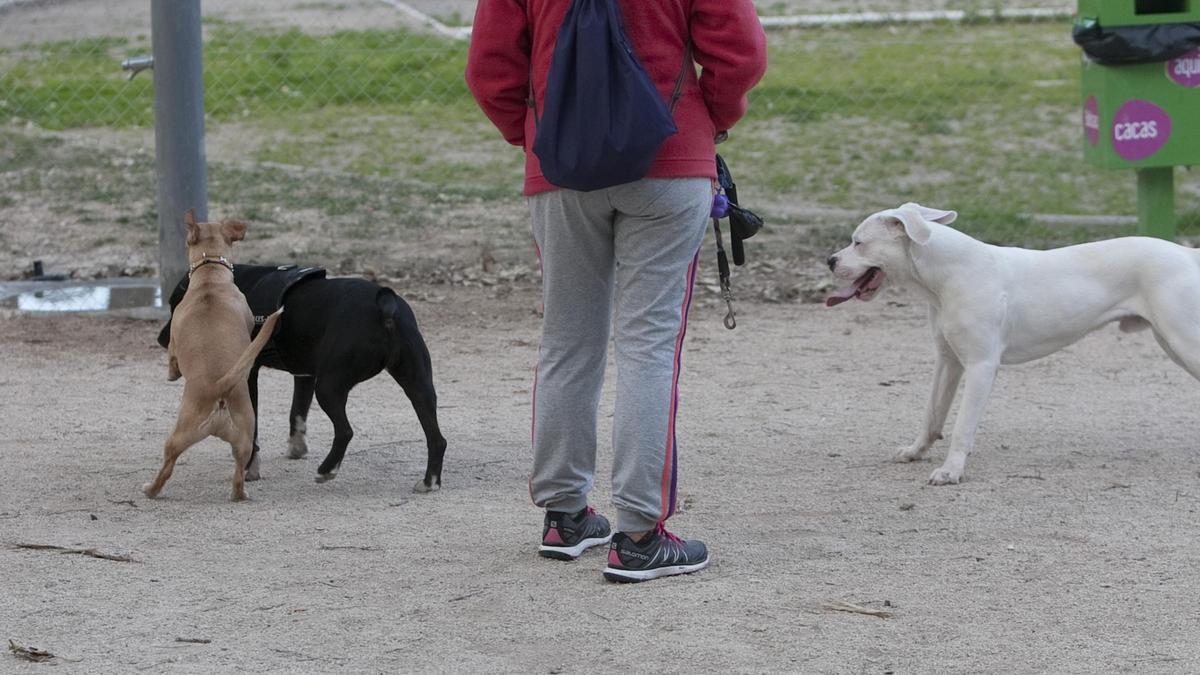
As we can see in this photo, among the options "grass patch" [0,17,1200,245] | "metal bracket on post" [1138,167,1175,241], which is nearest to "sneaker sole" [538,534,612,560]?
"metal bracket on post" [1138,167,1175,241]

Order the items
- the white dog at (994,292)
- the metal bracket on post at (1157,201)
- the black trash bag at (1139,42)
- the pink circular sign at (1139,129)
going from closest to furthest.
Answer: the white dog at (994,292)
the black trash bag at (1139,42)
the pink circular sign at (1139,129)
the metal bracket on post at (1157,201)

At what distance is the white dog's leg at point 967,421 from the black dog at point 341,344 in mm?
1702

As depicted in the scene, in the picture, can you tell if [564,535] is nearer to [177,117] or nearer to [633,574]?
[633,574]

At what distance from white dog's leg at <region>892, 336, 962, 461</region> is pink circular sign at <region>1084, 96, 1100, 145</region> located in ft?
10.9

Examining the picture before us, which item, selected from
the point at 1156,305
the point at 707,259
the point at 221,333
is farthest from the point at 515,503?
the point at 707,259

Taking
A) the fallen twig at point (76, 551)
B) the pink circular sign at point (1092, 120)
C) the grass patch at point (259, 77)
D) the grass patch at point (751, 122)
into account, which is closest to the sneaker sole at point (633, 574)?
the fallen twig at point (76, 551)

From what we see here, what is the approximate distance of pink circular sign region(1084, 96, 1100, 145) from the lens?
329 inches

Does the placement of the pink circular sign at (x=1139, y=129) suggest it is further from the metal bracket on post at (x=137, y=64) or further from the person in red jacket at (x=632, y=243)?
the metal bracket on post at (x=137, y=64)

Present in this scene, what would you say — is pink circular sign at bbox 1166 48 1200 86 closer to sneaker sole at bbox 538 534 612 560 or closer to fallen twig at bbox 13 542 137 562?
sneaker sole at bbox 538 534 612 560

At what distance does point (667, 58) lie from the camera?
12.8 feet

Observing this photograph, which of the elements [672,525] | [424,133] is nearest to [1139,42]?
[672,525]

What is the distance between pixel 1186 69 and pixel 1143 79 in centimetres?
22

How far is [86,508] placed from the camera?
4914 millimetres

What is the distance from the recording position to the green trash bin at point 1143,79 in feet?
26.3
